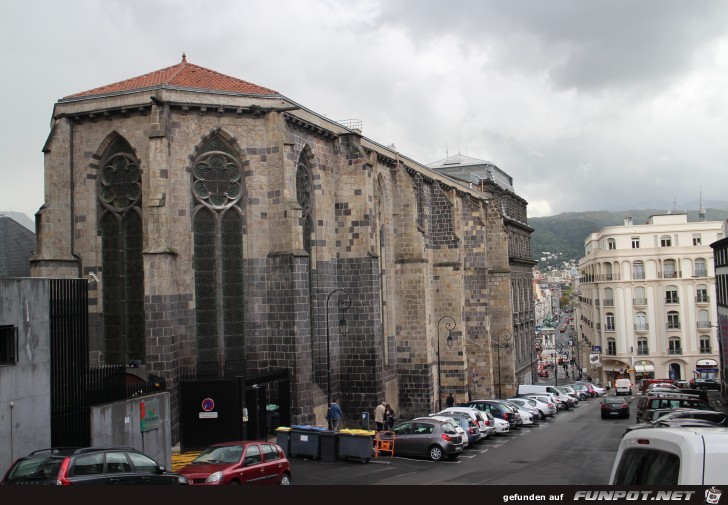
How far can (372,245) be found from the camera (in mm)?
34875

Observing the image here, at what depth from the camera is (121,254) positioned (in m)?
29.2

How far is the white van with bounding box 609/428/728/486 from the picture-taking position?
21.2ft

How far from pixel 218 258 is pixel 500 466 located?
42.5ft

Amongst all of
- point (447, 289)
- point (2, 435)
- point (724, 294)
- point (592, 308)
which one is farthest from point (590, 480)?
point (592, 308)

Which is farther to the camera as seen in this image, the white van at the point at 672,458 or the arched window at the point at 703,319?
the arched window at the point at 703,319

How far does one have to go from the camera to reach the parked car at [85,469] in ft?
41.4

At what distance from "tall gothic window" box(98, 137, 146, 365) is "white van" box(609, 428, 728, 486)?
23.4 meters

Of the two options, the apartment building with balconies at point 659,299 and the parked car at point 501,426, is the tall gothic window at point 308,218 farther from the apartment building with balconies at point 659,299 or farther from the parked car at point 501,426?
the apartment building with balconies at point 659,299

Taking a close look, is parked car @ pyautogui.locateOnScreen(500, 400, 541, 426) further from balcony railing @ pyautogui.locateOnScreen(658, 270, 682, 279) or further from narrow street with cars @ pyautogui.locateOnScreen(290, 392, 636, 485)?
balcony railing @ pyautogui.locateOnScreen(658, 270, 682, 279)

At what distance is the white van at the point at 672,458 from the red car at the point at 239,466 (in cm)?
1012

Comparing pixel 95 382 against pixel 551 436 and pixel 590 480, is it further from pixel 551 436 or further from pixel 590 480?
pixel 551 436

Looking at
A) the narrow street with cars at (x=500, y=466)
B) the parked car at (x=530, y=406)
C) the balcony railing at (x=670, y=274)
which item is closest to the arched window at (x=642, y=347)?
the balcony railing at (x=670, y=274)

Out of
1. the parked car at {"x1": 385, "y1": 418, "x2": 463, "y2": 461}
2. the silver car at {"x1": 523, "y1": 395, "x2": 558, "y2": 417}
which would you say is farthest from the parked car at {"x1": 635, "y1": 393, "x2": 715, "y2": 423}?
the silver car at {"x1": 523, "y1": 395, "x2": 558, "y2": 417}

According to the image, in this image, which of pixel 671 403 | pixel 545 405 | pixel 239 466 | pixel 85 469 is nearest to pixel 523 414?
pixel 545 405
